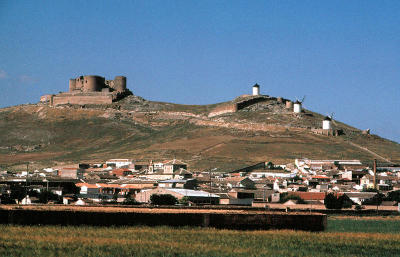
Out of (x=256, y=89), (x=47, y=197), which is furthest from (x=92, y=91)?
(x=47, y=197)

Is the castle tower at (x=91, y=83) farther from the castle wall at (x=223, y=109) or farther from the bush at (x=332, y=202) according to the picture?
the bush at (x=332, y=202)

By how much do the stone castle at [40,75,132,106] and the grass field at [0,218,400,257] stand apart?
13727 cm

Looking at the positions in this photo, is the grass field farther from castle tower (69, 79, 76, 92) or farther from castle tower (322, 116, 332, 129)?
castle tower (69, 79, 76, 92)

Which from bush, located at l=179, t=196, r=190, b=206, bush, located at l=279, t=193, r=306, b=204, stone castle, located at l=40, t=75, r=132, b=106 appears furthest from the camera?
stone castle, located at l=40, t=75, r=132, b=106

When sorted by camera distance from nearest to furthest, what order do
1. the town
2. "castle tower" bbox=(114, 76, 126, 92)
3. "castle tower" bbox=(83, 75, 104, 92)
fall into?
the town
"castle tower" bbox=(83, 75, 104, 92)
"castle tower" bbox=(114, 76, 126, 92)

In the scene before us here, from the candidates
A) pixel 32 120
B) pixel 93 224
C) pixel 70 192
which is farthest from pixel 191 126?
pixel 93 224

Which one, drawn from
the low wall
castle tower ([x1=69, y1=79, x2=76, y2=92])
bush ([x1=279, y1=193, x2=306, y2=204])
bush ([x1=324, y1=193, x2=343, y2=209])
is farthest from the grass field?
castle tower ([x1=69, y1=79, x2=76, y2=92])

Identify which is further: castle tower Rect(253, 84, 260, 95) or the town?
castle tower Rect(253, 84, 260, 95)

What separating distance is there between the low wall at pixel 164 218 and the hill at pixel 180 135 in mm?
70530

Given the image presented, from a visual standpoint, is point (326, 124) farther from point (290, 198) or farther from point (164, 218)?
point (164, 218)

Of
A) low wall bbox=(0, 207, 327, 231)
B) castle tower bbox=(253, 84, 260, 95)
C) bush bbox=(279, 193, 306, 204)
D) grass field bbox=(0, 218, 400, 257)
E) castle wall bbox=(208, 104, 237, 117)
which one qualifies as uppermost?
castle tower bbox=(253, 84, 260, 95)

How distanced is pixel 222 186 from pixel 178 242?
5265cm

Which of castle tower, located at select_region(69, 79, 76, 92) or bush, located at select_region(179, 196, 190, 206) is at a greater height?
castle tower, located at select_region(69, 79, 76, 92)

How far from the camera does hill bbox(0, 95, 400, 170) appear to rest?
113 metres
